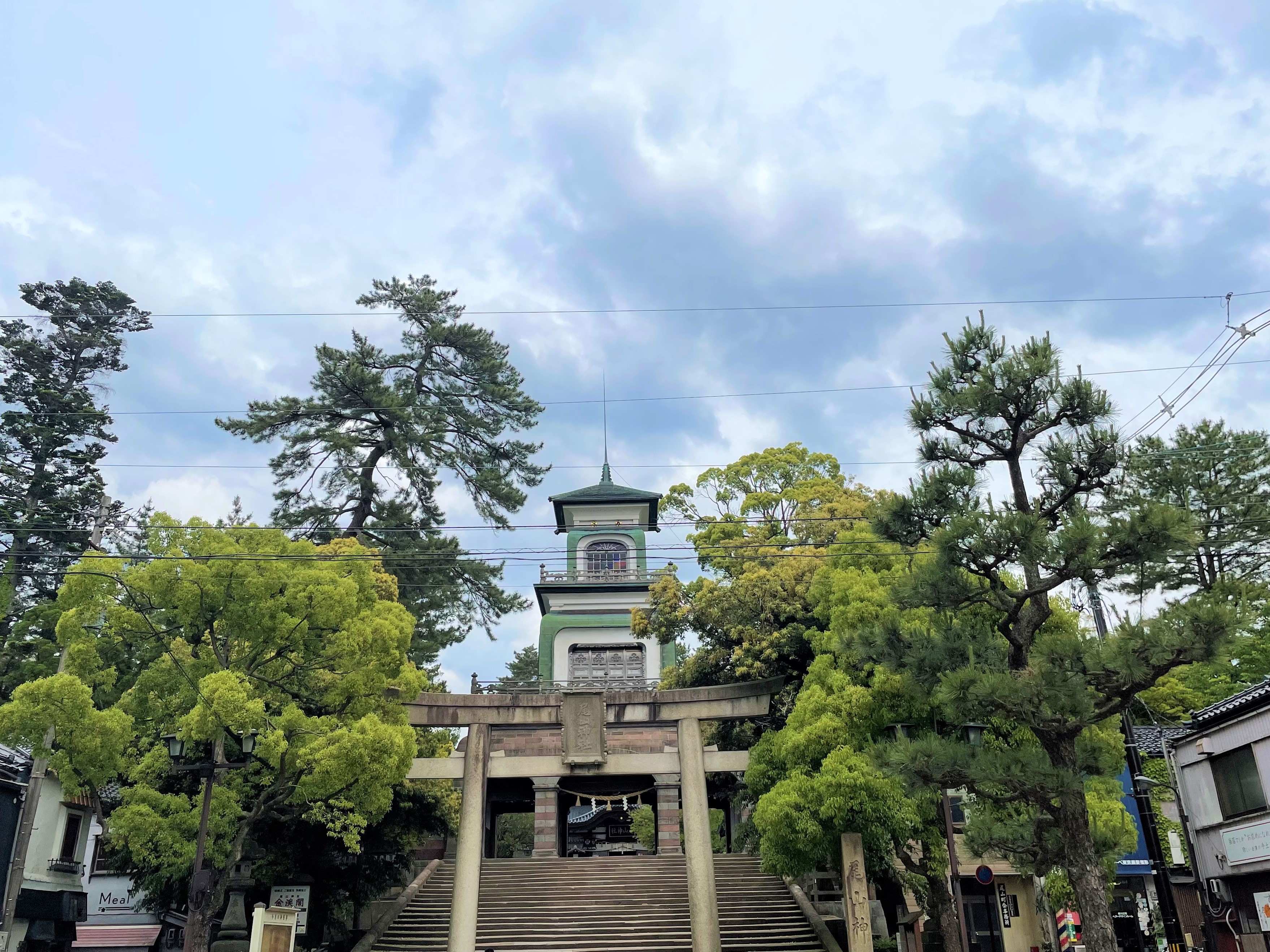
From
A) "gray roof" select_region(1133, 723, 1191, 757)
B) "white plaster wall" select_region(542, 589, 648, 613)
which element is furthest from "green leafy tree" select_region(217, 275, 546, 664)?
"gray roof" select_region(1133, 723, 1191, 757)

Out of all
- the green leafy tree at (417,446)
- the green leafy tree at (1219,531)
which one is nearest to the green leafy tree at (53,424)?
the green leafy tree at (417,446)

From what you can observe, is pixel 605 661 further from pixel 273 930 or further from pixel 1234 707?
pixel 1234 707

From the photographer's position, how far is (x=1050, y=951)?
55.5ft

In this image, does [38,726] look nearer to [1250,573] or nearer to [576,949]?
[576,949]

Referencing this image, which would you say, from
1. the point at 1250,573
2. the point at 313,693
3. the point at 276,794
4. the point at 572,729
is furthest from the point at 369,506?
the point at 1250,573

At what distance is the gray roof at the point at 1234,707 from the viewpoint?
1544 centimetres

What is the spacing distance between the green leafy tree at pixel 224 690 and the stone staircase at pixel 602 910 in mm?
5257

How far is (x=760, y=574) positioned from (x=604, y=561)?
13467 millimetres

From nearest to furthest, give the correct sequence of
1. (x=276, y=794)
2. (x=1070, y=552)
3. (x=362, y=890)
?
(x=1070, y=552) < (x=276, y=794) < (x=362, y=890)

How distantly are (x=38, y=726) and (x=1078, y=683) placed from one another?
46.5 ft

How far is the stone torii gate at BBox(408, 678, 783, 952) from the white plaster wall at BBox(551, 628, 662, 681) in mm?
5475

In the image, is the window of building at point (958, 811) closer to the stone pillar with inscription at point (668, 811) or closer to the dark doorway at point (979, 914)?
the dark doorway at point (979, 914)

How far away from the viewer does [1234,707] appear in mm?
16141

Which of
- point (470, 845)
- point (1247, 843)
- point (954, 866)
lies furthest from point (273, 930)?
point (1247, 843)
